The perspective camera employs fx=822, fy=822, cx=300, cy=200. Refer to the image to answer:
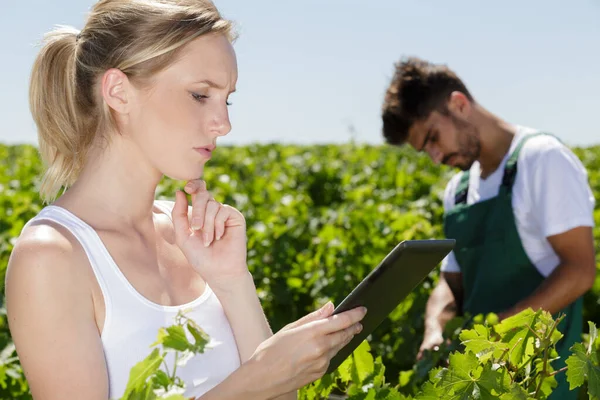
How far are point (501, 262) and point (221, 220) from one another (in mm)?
1996

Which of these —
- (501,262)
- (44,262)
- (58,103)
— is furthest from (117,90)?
(501,262)

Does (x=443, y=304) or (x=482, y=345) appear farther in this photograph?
(x=443, y=304)

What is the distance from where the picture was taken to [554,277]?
3.39 meters

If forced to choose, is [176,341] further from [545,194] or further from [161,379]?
[545,194]

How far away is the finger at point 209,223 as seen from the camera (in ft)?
6.53

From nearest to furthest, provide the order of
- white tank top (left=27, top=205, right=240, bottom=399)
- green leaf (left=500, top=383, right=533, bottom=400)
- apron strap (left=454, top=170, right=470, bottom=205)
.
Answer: green leaf (left=500, top=383, right=533, bottom=400)
white tank top (left=27, top=205, right=240, bottom=399)
apron strap (left=454, top=170, right=470, bottom=205)

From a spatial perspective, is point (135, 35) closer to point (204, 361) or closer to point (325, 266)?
point (204, 361)

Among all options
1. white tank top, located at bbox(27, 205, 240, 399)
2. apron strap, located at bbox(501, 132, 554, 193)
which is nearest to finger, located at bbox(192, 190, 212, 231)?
white tank top, located at bbox(27, 205, 240, 399)

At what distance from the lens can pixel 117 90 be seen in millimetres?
1992

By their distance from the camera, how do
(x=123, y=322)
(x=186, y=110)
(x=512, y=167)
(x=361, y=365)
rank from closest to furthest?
1. (x=123, y=322)
2. (x=186, y=110)
3. (x=361, y=365)
4. (x=512, y=167)

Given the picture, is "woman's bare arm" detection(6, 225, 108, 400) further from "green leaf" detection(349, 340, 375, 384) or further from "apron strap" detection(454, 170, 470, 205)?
"apron strap" detection(454, 170, 470, 205)

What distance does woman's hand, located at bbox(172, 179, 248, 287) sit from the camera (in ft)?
6.57

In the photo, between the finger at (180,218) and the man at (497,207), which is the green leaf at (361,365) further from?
the man at (497,207)

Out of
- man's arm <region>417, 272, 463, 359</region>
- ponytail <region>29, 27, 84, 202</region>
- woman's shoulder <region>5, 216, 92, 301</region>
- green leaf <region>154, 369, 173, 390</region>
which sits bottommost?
man's arm <region>417, 272, 463, 359</region>
